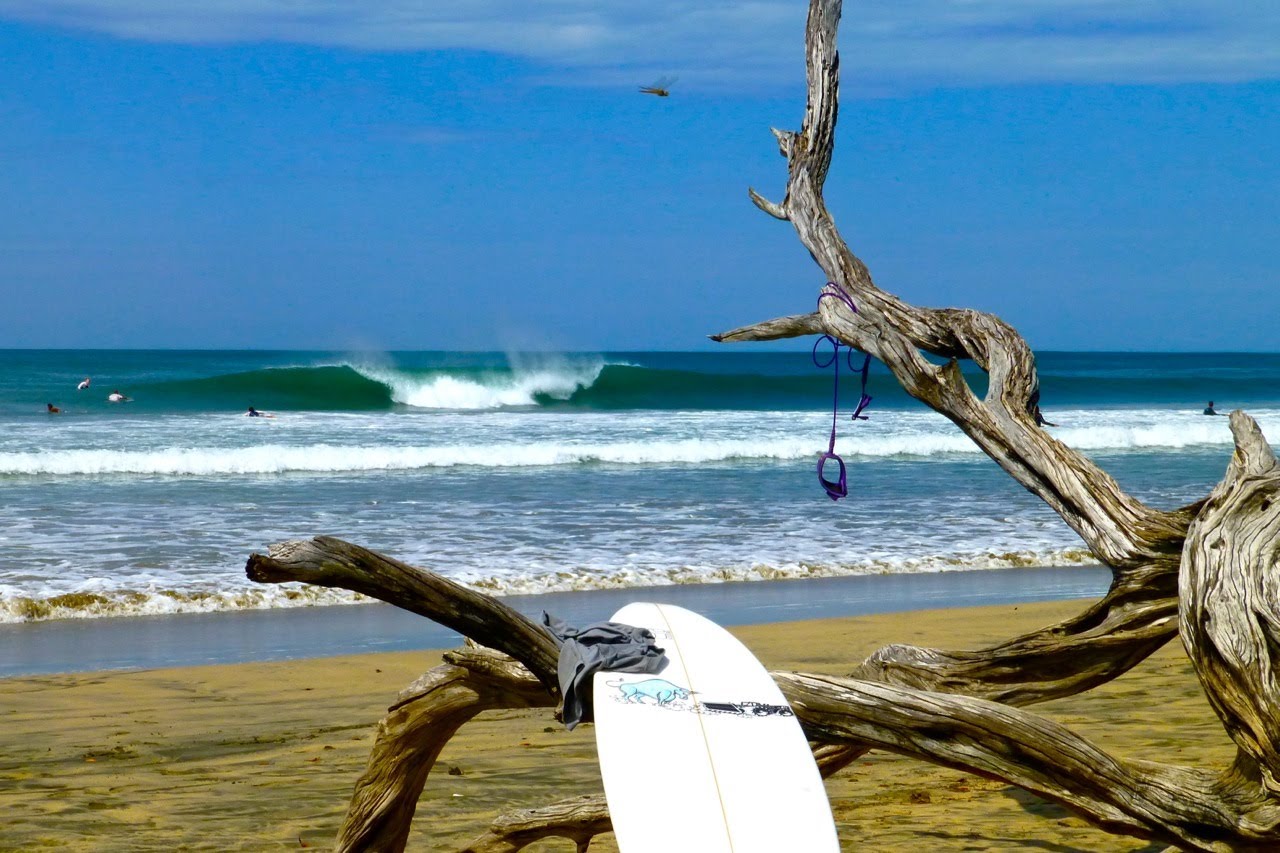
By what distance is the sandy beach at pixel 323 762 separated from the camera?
448 cm

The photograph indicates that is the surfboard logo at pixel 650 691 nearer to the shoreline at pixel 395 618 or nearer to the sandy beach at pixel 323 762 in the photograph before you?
the sandy beach at pixel 323 762

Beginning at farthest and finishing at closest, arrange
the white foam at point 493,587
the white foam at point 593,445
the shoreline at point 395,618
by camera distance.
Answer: the white foam at point 593,445 → the white foam at point 493,587 → the shoreline at point 395,618

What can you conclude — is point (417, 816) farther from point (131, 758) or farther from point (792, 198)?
point (792, 198)

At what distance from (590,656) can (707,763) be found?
0.39 meters

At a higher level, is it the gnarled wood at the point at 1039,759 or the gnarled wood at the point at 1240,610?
the gnarled wood at the point at 1240,610

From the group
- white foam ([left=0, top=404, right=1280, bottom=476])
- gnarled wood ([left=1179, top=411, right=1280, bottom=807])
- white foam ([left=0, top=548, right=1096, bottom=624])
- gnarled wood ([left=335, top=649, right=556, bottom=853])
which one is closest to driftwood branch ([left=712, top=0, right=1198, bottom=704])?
gnarled wood ([left=1179, top=411, right=1280, bottom=807])

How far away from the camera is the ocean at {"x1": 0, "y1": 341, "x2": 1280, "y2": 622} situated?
34.4 feet

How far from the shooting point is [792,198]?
436cm

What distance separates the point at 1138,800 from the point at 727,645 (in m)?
1.08

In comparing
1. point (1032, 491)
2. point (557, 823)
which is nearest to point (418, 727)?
point (557, 823)

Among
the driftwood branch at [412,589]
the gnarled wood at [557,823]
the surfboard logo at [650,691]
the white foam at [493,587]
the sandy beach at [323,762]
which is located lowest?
the sandy beach at [323,762]

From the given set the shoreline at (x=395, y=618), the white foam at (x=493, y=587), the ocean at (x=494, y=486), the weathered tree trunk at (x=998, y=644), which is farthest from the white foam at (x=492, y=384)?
the weathered tree trunk at (x=998, y=644)

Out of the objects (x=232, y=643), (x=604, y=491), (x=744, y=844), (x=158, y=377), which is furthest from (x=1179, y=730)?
(x=158, y=377)

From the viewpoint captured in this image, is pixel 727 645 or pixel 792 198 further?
pixel 792 198
